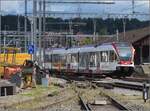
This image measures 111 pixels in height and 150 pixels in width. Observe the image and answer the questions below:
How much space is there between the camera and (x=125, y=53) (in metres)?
43.2

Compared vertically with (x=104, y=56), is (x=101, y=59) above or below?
below

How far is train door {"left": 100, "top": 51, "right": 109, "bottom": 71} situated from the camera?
4341cm

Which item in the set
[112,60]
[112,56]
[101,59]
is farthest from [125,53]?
[101,59]

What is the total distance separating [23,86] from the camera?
98.0 ft

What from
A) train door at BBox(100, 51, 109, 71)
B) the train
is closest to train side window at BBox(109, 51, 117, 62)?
the train

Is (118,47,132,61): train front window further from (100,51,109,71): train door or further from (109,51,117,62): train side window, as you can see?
(100,51,109,71): train door

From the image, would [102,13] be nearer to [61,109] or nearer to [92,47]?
[92,47]

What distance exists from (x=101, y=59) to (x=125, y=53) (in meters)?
2.49

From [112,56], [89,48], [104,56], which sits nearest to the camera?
[112,56]

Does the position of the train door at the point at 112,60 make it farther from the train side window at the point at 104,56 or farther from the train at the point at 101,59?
the train side window at the point at 104,56

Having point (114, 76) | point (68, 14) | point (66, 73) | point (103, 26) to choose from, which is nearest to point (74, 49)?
point (66, 73)

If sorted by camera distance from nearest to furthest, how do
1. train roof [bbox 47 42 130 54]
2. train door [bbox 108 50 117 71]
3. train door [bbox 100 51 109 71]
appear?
train door [bbox 108 50 117 71]
train door [bbox 100 51 109 71]
train roof [bbox 47 42 130 54]

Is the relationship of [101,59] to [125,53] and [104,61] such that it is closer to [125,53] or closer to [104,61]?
[104,61]

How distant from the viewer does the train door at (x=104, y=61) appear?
43.4 m
